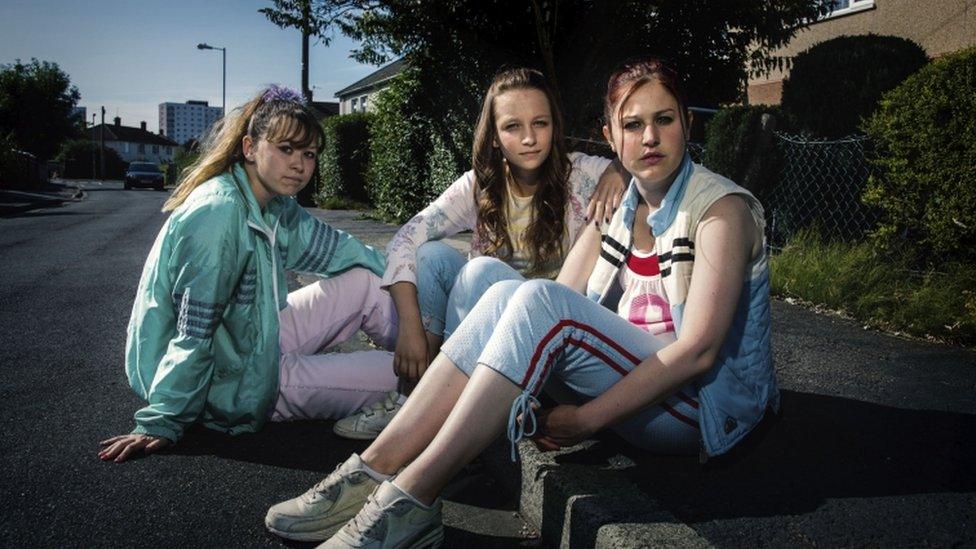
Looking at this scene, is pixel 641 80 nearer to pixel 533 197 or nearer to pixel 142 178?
pixel 533 197

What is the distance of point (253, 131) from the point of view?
2900 millimetres

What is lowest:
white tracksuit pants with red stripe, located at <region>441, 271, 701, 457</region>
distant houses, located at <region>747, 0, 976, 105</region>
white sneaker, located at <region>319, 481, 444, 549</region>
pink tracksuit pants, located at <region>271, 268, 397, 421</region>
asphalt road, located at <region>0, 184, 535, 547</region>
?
asphalt road, located at <region>0, 184, 535, 547</region>

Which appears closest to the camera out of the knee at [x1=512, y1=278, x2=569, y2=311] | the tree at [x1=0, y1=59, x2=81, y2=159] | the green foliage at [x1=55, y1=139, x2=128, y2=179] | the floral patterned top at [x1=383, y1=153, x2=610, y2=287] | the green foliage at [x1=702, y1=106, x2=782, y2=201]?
the knee at [x1=512, y1=278, x2=569, y2=311]

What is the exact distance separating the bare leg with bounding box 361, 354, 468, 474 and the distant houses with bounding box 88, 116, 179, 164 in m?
116

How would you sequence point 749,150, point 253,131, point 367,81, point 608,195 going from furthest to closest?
point 367,81
point 749,150
point 253,131
point 608,195

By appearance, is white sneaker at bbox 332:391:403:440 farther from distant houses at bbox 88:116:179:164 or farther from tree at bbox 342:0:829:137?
distant houses at bbox 88:116:179:164

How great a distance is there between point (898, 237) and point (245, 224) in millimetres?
5099

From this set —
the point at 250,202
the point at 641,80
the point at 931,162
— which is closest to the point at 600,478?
the point at 641,80

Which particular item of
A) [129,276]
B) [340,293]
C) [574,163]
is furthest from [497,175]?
[129,276]

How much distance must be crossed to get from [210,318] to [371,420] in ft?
2.41

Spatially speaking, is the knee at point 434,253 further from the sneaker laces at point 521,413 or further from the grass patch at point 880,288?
the grass patch at point 880,288

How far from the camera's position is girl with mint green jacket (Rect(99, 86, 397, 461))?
2.54 metres

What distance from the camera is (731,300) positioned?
75.2 inches

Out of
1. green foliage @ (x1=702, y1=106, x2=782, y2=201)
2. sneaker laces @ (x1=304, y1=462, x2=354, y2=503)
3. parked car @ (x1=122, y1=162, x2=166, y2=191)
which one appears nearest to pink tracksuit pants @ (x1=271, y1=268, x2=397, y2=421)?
sneaker laces @ (x1=304, y1=462, x2=354, y2=503)
